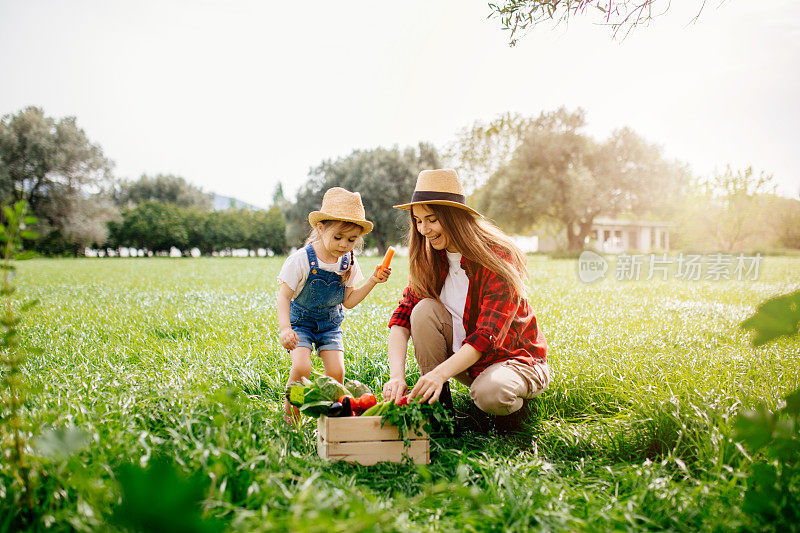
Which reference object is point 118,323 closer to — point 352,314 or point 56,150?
point 352,314

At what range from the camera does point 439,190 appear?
10.1 feet

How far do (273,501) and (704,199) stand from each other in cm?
3862

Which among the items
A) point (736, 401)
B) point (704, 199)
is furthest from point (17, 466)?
point (704, 199)

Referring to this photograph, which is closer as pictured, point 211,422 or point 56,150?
point 211,422

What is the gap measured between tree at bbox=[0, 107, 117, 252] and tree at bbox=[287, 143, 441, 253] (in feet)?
51.9

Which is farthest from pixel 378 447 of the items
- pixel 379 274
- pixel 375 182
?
pixel 375 182

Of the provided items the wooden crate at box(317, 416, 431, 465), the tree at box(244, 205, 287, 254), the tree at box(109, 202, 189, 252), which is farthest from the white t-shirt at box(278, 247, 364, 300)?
the tree at box(244, 205, 287, 254)

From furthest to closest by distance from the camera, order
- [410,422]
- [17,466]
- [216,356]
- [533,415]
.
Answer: [216,356] → [533,415] → [410,422] → [17,466]

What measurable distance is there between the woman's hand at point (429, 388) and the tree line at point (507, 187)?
90.5ft

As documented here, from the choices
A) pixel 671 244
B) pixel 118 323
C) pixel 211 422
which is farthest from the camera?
pixel 671 244

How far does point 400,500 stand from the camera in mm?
2189

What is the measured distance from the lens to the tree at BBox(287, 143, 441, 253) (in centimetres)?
4209

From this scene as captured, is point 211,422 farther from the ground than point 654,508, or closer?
farther from the ground

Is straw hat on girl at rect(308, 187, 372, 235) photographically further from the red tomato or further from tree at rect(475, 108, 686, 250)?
tree at rect(475, 108, 686, 250)
